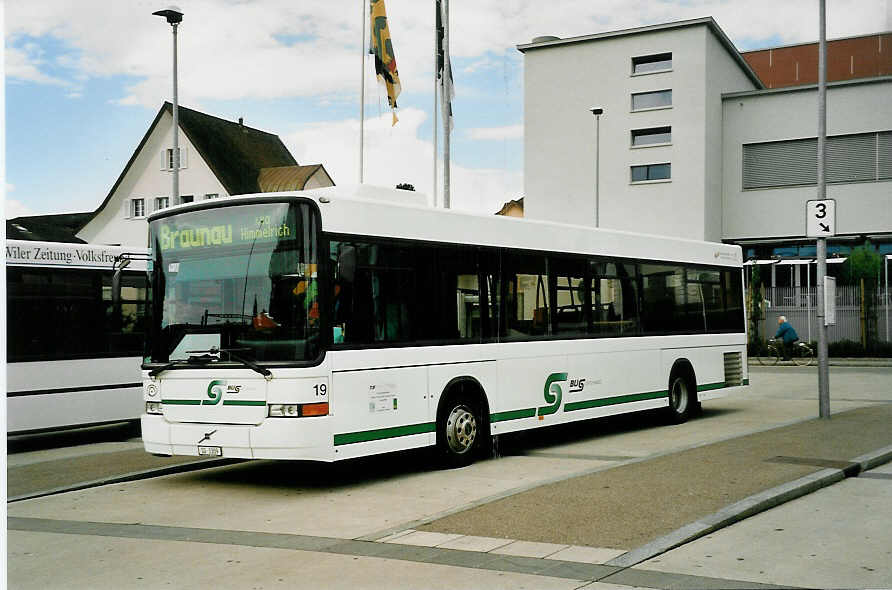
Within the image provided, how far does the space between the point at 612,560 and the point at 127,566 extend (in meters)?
3.33

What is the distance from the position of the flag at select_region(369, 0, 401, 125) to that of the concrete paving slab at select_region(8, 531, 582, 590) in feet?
53.0

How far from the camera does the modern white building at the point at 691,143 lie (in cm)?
4459

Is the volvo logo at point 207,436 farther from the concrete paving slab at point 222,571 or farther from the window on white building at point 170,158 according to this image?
the window on white building at point 170,158

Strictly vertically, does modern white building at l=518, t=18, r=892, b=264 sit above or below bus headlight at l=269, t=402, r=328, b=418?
above

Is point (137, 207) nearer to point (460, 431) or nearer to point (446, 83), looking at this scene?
point (446, 83)

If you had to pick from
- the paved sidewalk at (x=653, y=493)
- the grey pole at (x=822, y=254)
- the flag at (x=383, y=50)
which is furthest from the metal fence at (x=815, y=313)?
the paved sidewalk at (x=653, y=493)

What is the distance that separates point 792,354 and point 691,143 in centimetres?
1225

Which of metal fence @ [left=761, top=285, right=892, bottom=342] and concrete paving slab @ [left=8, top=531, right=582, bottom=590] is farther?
metal fence @ [left=761, top=285, right=892, bottom=342]

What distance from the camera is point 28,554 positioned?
304 inches

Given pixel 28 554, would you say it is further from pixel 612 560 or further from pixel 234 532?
pixel 612 560

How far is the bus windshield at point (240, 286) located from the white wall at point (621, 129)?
1482 inches

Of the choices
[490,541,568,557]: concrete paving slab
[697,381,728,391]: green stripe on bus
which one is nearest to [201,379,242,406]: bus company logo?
[490,541,568,557]: concrete paving slab

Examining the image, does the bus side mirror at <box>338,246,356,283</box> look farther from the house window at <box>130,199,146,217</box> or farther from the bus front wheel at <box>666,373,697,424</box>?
the house window at <box>130,199,146,217</box>

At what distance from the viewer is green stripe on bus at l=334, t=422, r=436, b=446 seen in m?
10.3
